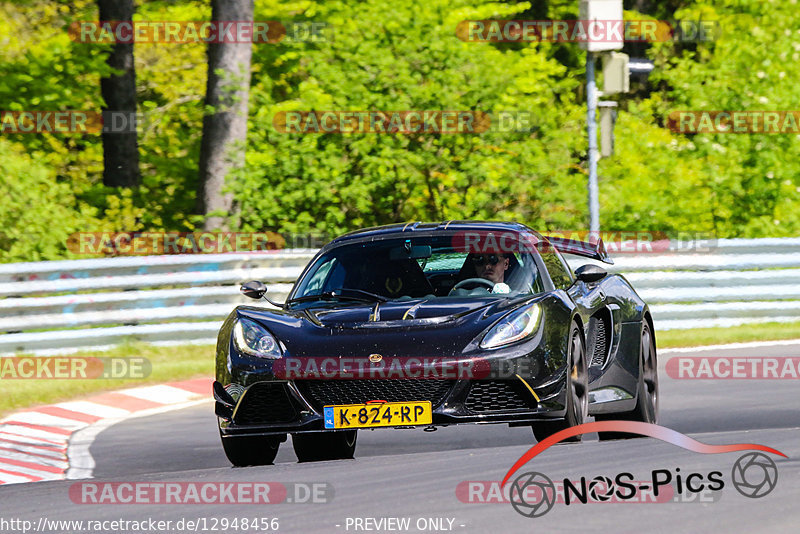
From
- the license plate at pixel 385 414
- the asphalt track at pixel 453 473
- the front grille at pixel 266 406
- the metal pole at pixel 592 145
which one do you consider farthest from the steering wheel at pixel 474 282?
the metal pole at pixel 592 145

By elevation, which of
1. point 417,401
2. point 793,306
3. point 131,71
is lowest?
point 793,306

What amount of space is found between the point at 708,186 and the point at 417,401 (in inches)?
603

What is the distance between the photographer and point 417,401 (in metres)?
8.04

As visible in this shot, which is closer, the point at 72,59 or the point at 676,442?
the point at 676,442

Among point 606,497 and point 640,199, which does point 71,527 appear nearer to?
point 606,497

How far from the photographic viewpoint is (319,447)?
952cm

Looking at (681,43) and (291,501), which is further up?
(681,43)

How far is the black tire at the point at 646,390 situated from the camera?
387 inches

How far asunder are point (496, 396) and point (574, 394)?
0.53 meters

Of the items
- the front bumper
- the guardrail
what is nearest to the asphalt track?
the front bumper

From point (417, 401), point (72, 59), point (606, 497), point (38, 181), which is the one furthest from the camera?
point (72, 59)

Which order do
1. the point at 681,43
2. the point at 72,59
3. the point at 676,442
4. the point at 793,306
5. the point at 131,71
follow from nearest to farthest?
the point at 676,442 → the point at 793,306 → the point at 72,59 → the point at 131,71 → the point at 681,43

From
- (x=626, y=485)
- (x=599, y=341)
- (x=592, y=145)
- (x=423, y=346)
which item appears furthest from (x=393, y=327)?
(x=592, y=145)

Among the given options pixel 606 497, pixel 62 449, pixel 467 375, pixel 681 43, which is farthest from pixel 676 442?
pixel 681 43
